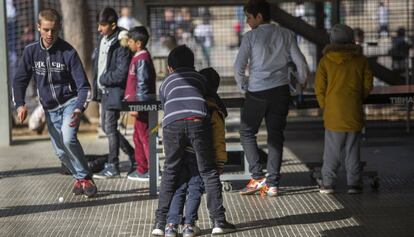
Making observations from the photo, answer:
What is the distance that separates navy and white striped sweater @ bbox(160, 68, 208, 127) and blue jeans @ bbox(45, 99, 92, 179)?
200cm

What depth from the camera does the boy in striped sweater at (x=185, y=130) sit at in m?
7.83

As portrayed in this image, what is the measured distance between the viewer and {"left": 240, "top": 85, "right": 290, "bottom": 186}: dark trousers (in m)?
9.60

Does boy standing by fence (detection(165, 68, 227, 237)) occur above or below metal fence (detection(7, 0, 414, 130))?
below

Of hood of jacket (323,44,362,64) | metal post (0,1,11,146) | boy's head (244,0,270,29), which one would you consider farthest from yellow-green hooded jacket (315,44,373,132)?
metal post (0,1,11,146)

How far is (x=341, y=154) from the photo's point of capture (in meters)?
9.81

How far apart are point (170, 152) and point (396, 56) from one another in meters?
9.13

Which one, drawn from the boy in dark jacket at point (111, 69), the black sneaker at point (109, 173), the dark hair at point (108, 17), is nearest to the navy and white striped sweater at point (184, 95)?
the boy in dark jacket at point (111, 69)

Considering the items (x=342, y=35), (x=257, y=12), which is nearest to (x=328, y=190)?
(x=342, y=35)

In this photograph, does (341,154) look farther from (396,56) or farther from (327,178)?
(396,56)

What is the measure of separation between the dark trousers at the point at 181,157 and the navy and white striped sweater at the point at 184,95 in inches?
2.6

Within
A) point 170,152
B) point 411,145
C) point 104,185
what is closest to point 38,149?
point 104,185

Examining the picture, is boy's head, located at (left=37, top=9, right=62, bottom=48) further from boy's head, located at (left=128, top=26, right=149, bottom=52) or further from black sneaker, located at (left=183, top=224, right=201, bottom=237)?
black sneaker, located at (left=183, top=224, right=201, bottom=237)

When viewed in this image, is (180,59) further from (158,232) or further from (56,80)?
(56,80)

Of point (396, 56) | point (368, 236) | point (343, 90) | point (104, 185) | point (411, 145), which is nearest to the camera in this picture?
point (368, 236)
